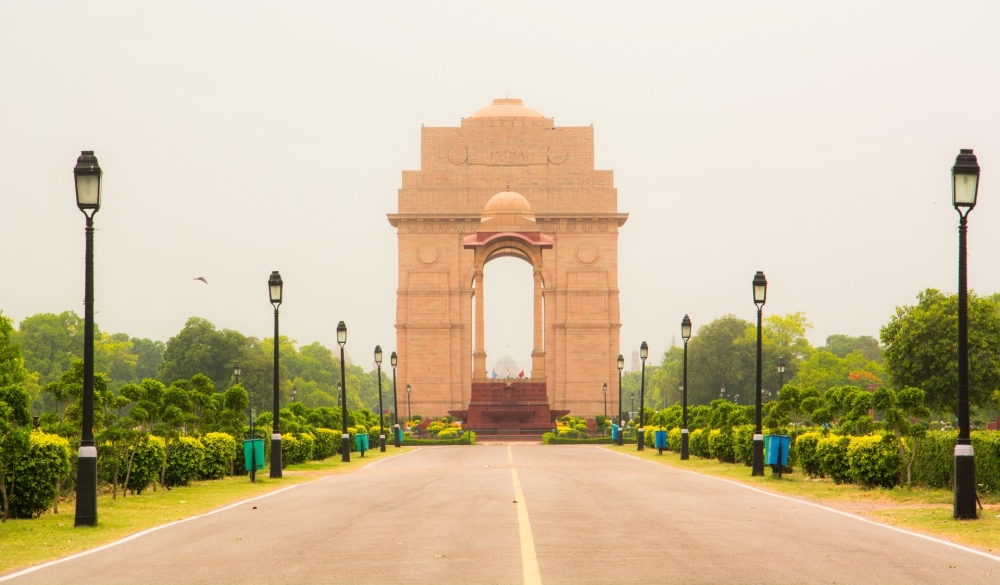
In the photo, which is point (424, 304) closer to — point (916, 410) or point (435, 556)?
point (916, 410)

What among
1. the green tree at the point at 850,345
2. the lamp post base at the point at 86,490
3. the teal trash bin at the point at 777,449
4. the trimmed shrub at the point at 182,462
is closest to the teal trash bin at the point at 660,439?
the teal trash bin at the point at 777,449

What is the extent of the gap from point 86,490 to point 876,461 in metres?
14.2

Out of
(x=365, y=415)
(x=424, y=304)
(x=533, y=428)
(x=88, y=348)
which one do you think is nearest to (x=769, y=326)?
(x=424, y=304)

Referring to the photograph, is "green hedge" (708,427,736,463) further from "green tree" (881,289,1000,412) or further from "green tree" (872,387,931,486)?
"green tree" (881,289,1000,412)

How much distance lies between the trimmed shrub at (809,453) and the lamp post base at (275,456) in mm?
12082

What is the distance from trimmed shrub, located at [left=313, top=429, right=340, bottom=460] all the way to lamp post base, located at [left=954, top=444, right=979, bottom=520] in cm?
2475

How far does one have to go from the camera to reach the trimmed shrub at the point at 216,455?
27344mm

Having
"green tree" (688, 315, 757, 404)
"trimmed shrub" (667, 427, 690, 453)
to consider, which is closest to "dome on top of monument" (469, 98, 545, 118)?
"green tree" (688, 315, 757, 404)

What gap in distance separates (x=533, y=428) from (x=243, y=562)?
63.5 m

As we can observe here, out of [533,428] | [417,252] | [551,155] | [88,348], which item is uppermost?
[551,155]

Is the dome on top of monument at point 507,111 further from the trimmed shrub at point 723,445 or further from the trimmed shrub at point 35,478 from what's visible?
the trimmed shrub at point 35,478

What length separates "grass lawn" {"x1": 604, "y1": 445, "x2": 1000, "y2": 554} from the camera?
15.5 meters

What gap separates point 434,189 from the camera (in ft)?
319

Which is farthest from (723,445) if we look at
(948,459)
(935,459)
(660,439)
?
(948,459)
